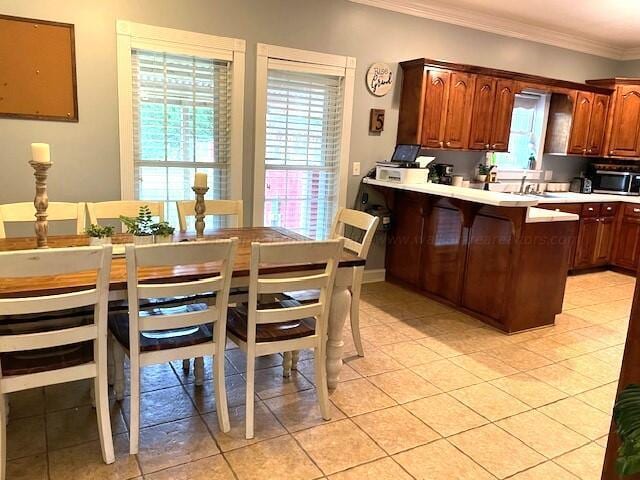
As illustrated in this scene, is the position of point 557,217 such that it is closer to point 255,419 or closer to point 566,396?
point 566,396

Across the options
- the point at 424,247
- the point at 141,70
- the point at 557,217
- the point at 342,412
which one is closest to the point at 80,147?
the point at 141,70

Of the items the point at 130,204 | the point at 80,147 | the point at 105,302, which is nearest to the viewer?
the point at 105,302

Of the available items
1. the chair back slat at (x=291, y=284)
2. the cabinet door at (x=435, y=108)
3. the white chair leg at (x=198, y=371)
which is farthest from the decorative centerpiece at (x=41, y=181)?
the cabinet door at (x=435, y=108)

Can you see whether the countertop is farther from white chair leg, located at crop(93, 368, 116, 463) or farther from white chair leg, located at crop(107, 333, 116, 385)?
white chair leg, located at crop(93, 368, 116, 463)

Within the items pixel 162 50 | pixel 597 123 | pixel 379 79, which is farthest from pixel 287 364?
pixel 597 123

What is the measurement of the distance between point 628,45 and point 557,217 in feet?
12.3

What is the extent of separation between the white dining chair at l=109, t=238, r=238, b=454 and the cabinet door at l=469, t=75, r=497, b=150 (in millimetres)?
3460

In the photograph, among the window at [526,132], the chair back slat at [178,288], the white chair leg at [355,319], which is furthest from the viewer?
the window at [526,132]

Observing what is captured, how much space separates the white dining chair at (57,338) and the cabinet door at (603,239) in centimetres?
538

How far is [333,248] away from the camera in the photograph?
2182 millimetres

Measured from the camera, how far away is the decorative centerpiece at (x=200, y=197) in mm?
2543

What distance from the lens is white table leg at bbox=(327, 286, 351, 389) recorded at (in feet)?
8.11

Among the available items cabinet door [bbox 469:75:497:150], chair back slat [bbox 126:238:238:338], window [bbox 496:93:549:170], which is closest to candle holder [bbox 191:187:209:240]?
chair back slat [bbox 126:238:238:338]

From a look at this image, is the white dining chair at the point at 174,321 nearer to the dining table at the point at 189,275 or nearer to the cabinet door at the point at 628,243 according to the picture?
the dining table at the point at 189,275
